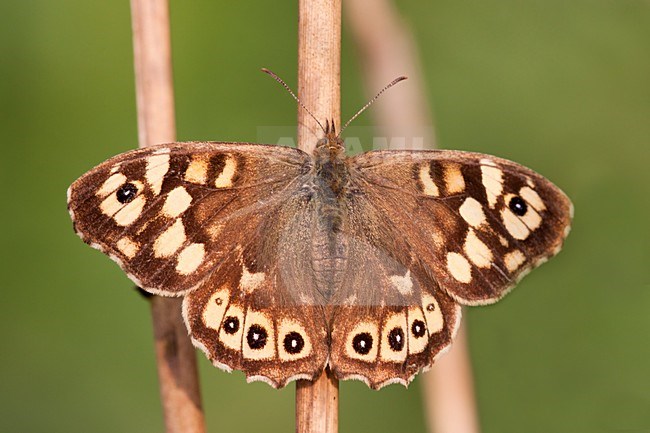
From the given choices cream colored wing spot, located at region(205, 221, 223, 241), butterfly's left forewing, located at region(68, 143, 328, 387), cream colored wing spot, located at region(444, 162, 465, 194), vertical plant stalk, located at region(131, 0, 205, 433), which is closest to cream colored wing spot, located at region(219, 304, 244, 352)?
butterfly's left forewing, located at region(68, 143, 328, 387)

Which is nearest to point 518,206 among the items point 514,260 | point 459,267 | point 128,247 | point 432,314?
point 514,260

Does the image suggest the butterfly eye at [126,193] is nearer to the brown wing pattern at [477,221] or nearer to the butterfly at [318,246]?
the butterfly at [318,246]

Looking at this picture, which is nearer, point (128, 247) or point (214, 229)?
point (128, 247)

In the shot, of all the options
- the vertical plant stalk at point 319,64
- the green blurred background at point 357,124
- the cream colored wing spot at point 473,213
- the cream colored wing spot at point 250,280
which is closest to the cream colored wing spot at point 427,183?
the cream colored wing spot at point 473,213

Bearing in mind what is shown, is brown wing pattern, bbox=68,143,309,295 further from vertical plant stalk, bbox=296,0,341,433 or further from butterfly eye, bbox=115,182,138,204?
vertical plant stalk, bbox=296,0,341,433

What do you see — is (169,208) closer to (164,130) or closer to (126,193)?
(126,193)

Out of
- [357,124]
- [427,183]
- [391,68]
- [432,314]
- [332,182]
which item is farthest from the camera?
[357,124]
